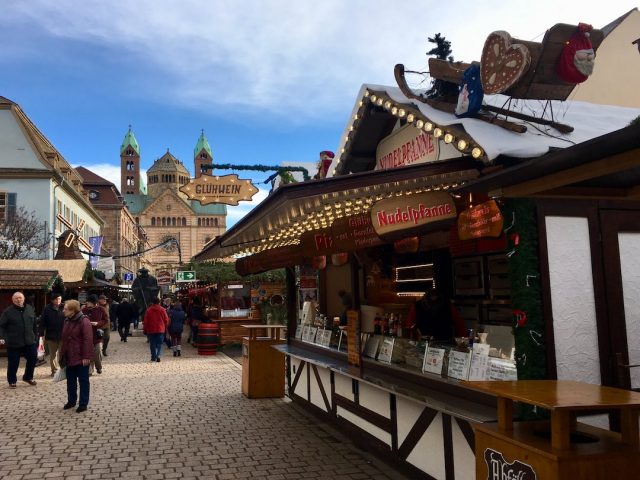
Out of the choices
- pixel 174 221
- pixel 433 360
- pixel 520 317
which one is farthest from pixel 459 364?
pixel 174 221

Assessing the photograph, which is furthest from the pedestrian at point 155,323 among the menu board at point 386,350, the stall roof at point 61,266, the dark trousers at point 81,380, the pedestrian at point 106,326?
the menu board at point 386,350

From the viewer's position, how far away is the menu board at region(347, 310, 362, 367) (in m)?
6.80

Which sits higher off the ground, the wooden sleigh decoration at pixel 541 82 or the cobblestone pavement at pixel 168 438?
the wooden sleigh decoration at pixel 541 82

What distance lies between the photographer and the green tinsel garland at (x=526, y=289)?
4285 millimetres

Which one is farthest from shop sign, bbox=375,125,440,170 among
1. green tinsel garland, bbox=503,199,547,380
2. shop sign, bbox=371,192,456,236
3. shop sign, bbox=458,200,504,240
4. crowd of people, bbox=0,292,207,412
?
crowd of people, bbox=0,292,207,412

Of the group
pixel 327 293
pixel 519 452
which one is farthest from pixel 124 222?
pixel 519 452

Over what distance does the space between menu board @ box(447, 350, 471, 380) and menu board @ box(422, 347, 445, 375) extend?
14cm

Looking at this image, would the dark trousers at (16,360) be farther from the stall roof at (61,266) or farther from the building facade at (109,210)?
the building facade at (109,210)

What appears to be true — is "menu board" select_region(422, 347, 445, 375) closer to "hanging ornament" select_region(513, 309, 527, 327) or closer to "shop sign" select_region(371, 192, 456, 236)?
"hanging ornament" select_region(513, 309, 527, 327)

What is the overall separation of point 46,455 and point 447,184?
5252mm

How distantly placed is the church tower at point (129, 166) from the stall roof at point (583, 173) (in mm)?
135953

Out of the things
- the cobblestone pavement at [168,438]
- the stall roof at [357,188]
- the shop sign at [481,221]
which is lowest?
the cobblestone pavement at [168,438]

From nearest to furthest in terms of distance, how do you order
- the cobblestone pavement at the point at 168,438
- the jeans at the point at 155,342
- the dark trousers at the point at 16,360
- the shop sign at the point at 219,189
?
the cobblestone pavement at the point at 168,438, the dark trousers at the point at 16,360, the shop sign at the point at 219,189, the jeans at the point at 155,342

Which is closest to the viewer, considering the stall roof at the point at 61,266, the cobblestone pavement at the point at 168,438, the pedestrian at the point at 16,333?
the cobblestone pavement at the point at 168,438
